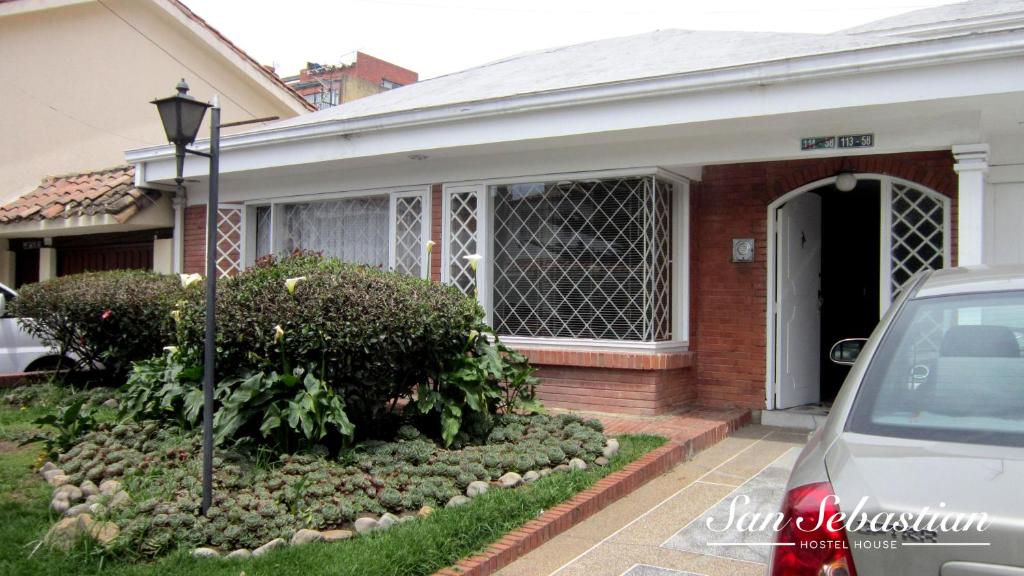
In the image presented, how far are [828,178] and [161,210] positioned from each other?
8924 mm

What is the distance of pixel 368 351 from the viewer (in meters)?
5.52

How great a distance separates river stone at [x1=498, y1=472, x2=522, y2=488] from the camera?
530 cm

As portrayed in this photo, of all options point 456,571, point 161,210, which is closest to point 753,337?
point 456,571

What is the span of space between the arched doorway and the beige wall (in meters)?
11.0

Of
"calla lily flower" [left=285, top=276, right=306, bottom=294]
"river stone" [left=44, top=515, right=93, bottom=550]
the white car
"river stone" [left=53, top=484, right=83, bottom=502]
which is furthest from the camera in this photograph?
the white car

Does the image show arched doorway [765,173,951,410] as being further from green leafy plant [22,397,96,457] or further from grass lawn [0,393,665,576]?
green leafy plant [22,397,96,457]

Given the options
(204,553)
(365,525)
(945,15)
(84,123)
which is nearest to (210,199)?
(204,553)

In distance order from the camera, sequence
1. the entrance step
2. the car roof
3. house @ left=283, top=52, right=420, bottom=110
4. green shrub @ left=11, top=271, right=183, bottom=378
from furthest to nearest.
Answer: house @ left=283, top=52, right=420, bottom=110, green shrub @ left=11, top=271, right=183, bottom=378, the entrance step, the car roof

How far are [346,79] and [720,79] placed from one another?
94.4ft

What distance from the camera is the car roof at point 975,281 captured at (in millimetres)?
2713

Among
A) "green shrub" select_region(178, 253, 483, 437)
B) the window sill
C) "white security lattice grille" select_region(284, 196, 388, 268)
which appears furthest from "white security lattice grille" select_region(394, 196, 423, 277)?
"green shrub" select_region(178, 253, 483, 437)

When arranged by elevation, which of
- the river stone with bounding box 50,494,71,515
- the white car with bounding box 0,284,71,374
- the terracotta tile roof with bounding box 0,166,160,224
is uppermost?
the terracotta tile roof with bounding box 0,166,160,224

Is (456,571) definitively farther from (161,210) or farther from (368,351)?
(161,210)

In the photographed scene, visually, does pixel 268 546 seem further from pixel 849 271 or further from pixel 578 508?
pixel 849 271
